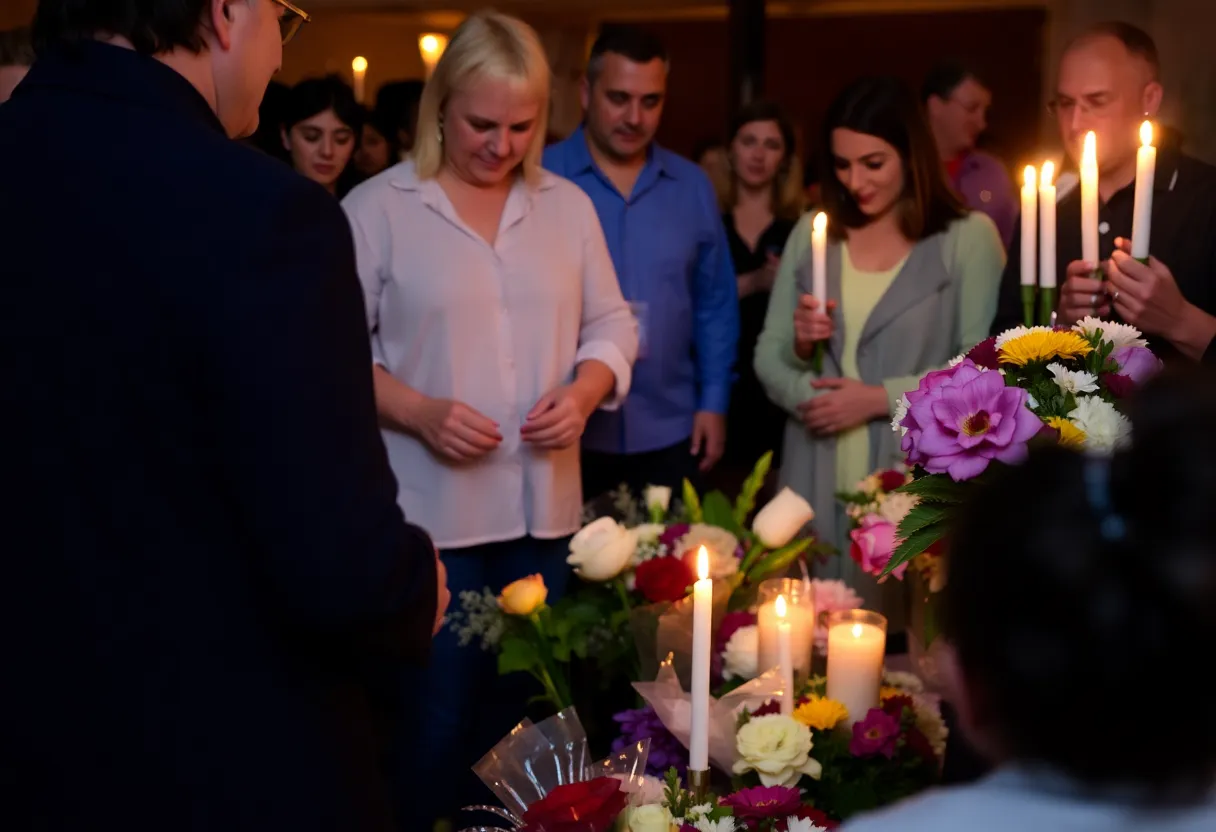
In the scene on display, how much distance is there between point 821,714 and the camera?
1514 mm

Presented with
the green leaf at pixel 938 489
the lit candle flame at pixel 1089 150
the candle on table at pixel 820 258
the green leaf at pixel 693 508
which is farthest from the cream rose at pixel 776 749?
the candle on table at pixel 820 258

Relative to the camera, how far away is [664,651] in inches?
67.9

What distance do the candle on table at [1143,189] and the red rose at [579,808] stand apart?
1.09 metres

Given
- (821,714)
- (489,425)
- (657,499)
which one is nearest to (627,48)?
(489,425)

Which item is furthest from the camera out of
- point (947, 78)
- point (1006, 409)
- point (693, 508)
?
point (947, 78)

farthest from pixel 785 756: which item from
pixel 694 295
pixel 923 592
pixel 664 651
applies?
pixel 694 295

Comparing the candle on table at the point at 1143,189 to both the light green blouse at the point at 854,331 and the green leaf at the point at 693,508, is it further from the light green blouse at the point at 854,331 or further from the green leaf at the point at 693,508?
the light green blouse at the point at 854,331

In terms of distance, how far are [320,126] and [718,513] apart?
5.97 feet

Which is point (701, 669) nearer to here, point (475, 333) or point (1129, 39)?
point (475, 333)

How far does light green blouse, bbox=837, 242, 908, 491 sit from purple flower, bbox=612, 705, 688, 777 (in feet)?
3.75

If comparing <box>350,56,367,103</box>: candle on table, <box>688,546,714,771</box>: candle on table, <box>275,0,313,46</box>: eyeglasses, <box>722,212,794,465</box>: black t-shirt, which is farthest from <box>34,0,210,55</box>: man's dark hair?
<box>722,212,794,465</box>: black t-shirt

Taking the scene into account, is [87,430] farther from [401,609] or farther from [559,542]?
[559,542]

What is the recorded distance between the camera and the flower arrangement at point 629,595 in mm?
1784

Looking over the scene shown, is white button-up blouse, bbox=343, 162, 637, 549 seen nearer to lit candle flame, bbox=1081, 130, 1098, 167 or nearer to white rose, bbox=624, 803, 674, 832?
lit candle flame, bbox=1081, 130, 1098, 167
